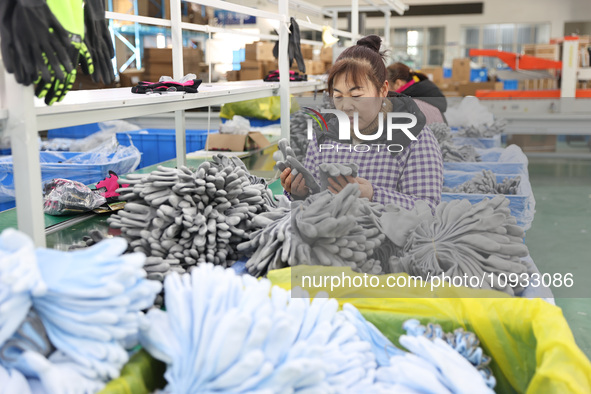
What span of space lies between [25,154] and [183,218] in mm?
351

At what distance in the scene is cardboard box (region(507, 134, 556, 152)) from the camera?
25.2ft

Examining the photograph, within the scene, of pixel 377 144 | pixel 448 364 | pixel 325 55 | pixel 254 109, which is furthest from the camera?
pixel 325 55

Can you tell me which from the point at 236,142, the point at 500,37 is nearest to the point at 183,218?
the point at 236,142

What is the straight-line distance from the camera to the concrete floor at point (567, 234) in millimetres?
2494

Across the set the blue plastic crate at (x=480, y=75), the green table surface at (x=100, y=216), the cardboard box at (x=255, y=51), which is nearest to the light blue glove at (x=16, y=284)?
the green table surface at (x=100, y=216)

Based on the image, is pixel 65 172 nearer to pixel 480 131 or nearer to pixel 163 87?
pixel 163 87

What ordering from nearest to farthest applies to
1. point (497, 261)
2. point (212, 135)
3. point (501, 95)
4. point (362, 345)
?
point (362, 345), point (497, 261), point (212, 135), point (501, 95)

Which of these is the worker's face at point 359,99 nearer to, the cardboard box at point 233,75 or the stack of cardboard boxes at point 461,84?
the cardboard box at point 233,75

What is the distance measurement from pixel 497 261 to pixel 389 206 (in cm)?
A: 30

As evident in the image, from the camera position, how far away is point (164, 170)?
1305 millimetres

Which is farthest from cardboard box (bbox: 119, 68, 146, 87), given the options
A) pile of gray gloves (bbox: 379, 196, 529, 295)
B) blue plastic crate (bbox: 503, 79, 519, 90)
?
blue plastic crate (bbox: 503, 79, 519, 90)

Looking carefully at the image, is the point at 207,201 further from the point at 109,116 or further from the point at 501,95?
the point at 501,95

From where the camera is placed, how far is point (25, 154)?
99 centimetres

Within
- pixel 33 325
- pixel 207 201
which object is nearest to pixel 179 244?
pixel 207 201
